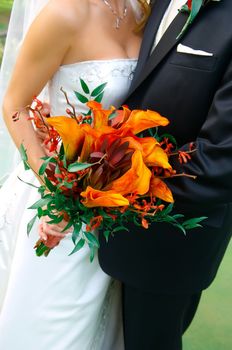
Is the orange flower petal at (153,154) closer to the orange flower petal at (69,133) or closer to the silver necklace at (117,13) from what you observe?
the orange flower petal at (69,133)

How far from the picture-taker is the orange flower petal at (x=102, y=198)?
96 cm

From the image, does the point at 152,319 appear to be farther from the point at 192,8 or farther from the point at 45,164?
the point at 192,8

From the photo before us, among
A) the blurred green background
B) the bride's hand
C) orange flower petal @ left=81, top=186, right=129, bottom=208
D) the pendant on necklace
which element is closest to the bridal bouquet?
orange flower petal @ left=81, top=186, right=129, bottom=208

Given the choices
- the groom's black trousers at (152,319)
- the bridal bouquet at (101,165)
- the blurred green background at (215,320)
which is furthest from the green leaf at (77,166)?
the blurred green background at (215,320)

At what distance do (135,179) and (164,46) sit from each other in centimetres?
41

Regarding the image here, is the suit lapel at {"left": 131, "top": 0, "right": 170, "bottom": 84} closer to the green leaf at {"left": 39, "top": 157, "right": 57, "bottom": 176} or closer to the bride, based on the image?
the bride

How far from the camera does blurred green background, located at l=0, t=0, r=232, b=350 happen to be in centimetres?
218

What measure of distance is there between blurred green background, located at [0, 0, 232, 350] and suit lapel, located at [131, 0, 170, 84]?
51.5 inches

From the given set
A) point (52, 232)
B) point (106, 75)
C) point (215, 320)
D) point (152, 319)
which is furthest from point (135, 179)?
point (215, 320)

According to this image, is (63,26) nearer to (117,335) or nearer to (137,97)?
(137,97)

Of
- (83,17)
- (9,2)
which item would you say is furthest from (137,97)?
(9,2)

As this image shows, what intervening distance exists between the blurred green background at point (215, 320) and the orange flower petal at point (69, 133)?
54.5 inches

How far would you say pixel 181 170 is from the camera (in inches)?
45.8

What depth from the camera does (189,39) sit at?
1.19m
